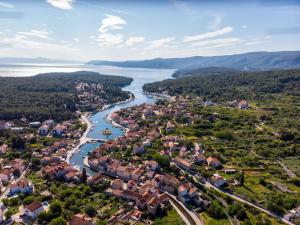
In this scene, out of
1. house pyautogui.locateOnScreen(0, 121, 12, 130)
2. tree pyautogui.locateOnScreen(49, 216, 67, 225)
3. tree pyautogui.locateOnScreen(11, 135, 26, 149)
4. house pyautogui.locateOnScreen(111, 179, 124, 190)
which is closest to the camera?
tree pyautogui.locateOnScreen(49, 216, 67, 225)

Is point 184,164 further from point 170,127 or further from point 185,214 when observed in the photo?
point 170,127

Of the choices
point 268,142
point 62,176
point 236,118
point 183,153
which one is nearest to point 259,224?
point 183,153

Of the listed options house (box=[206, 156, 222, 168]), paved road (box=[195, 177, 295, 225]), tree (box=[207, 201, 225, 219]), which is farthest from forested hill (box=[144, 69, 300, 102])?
tree (box=[207, 201, 225, 219])

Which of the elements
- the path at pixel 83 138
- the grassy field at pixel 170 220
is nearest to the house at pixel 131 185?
the grassy field at pixel 170 220

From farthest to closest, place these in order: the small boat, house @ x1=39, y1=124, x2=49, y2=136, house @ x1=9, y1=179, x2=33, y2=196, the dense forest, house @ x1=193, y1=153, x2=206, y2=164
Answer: the dense forest, the small boat, house @ x1=39, y1=124, x2=49, y2=136, house @ x1=193, y1=153, x2=206, y2=164, house @ x1=9, y1=179, x2=33, y2=196

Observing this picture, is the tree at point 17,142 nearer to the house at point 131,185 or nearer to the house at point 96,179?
the house at point 96,179

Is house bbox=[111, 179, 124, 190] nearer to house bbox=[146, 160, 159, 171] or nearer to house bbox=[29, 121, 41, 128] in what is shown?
house bbox=[146, 160, 159, 171]

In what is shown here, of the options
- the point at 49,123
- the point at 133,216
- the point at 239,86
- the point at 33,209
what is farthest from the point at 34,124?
the point at 239,86
